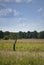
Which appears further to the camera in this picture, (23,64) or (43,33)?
(43,33)

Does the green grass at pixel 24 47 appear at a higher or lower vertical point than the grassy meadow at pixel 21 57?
lower

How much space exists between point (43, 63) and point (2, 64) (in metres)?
3.12

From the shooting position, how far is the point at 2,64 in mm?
16594

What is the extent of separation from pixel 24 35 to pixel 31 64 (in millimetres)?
127926

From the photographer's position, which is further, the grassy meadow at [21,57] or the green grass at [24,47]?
the green grass at [24,47]

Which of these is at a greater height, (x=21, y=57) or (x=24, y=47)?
(x=21, y=57)

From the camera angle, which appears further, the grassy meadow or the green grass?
the green grass

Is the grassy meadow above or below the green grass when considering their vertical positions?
above

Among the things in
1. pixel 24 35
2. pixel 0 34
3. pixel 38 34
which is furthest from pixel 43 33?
pixel 0 34

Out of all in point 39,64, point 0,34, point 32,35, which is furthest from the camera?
point 32,35

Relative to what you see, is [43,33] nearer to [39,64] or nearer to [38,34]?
[38,34]

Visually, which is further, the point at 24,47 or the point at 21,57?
the point at 24,47

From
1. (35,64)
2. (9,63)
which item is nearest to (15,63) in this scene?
(9,63)

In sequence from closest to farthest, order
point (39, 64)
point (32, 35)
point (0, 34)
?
point (39, 64), point (0, 34), point (32, 35)
